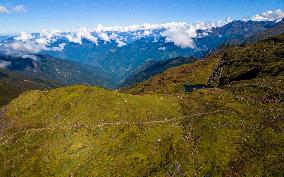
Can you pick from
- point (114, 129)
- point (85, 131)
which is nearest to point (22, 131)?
point (85, 131)

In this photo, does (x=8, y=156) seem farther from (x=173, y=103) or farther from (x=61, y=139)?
(x=173, y=103)

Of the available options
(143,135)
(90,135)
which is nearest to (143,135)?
(143,135)

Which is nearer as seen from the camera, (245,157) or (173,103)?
(245,157)

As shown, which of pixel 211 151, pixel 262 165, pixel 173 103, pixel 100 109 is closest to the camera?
pixel 262 165

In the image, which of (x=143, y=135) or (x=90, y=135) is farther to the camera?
(x=90, y=135)

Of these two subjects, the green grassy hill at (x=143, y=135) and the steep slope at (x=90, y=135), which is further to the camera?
the steep slope at (x=90, y=135)

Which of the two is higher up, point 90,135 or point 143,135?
point 143,135

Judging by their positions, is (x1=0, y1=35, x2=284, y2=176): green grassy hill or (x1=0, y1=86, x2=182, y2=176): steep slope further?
(x1=0, y1=86, x2=182, y2=176): steep slope

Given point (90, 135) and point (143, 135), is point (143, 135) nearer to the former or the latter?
point (143, 135)
